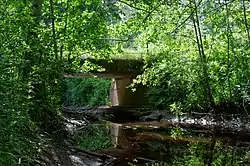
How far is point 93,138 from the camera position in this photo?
365 inches

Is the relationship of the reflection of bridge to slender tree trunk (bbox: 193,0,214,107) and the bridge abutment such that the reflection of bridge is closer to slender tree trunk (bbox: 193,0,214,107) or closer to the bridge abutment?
the bridge abutment

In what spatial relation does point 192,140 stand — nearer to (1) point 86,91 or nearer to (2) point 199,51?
(2) point 199,51

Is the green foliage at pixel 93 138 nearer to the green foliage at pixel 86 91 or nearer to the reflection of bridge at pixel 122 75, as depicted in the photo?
the reflection of bridge at pixel 122 75

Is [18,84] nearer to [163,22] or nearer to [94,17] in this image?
[94,17]

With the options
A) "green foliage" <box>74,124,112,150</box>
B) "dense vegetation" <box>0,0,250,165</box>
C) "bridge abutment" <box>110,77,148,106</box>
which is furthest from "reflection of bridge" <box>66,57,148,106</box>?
"green foliage" <box>74,124,112,150</box>

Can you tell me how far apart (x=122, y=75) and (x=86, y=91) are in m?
6.71

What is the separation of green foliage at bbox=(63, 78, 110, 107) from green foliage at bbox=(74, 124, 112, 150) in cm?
1150

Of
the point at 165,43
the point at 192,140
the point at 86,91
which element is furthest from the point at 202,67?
the point at 86,91

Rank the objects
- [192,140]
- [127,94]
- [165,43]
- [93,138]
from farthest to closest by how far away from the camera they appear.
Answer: [127,94]
[165,43]
[93,138]
[192,140]

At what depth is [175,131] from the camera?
1046 centimetres

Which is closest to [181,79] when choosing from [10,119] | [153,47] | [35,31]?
[153,47]

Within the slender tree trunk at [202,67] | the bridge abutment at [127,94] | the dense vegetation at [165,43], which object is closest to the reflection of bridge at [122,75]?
the bridge abutment at [127,94]

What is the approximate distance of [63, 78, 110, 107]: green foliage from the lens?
2273cm

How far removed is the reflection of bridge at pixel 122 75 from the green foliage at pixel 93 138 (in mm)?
1561
